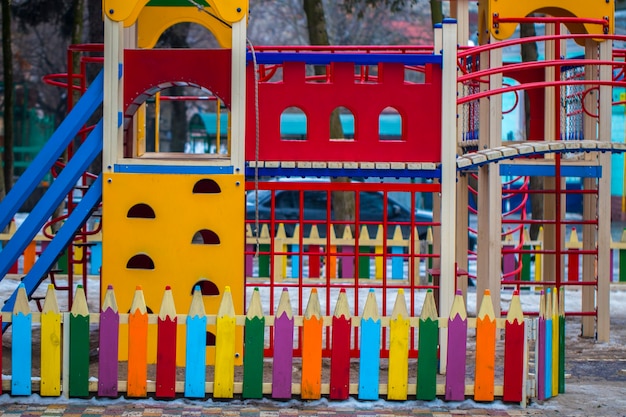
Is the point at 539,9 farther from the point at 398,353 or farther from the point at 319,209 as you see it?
the point at 319,209

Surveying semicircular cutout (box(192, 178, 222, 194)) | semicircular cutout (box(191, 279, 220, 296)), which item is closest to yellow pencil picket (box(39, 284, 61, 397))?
semicircular cutout (box(191, 279, 220, 296))

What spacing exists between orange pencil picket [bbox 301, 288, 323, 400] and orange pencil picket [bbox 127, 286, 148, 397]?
3.82 ft

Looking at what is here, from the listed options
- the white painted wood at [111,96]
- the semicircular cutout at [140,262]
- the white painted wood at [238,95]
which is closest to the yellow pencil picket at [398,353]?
the white painted wood at [238,95]

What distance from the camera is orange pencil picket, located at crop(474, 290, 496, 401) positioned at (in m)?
7.63

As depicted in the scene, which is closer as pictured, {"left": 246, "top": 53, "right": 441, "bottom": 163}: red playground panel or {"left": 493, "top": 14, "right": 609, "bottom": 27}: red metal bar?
{"left": 246, "top": 53, "right": 441, "bottom": 163}: red playground panel

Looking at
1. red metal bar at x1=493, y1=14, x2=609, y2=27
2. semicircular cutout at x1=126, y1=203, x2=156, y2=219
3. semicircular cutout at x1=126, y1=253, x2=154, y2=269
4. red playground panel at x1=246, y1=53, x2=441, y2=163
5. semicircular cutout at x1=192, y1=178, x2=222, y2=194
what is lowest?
semicircular cutout at x1=126, y1=253, x2=154, y2=269

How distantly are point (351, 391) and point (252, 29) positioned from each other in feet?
144

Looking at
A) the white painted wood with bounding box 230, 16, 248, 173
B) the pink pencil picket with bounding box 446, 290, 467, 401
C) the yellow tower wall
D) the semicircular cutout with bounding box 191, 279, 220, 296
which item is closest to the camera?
the pink pencil picket with bounding box 446, 290, 467, 401

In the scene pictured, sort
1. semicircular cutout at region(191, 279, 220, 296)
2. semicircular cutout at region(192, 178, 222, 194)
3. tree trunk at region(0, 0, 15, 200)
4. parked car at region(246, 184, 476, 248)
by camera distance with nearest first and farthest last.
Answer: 1. semicircular cutout at region(191, 279, 220, 296)
2. semicircular cutout at region(192, 178, 222, 194)
3. tree trunk at region(0, 0, 15, 200)
4. parked car at region(246, 184, 476, 248)

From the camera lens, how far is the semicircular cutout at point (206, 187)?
31.2 ft

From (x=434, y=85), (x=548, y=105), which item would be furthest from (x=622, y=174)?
(x=434, y=85)

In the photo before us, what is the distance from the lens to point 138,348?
25.1 feet

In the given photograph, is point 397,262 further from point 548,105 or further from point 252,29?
point 252,29

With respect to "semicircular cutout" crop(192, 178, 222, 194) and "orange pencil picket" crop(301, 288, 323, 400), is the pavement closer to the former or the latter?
"orange pencil picket" crop(301, 288, 323, 400)
